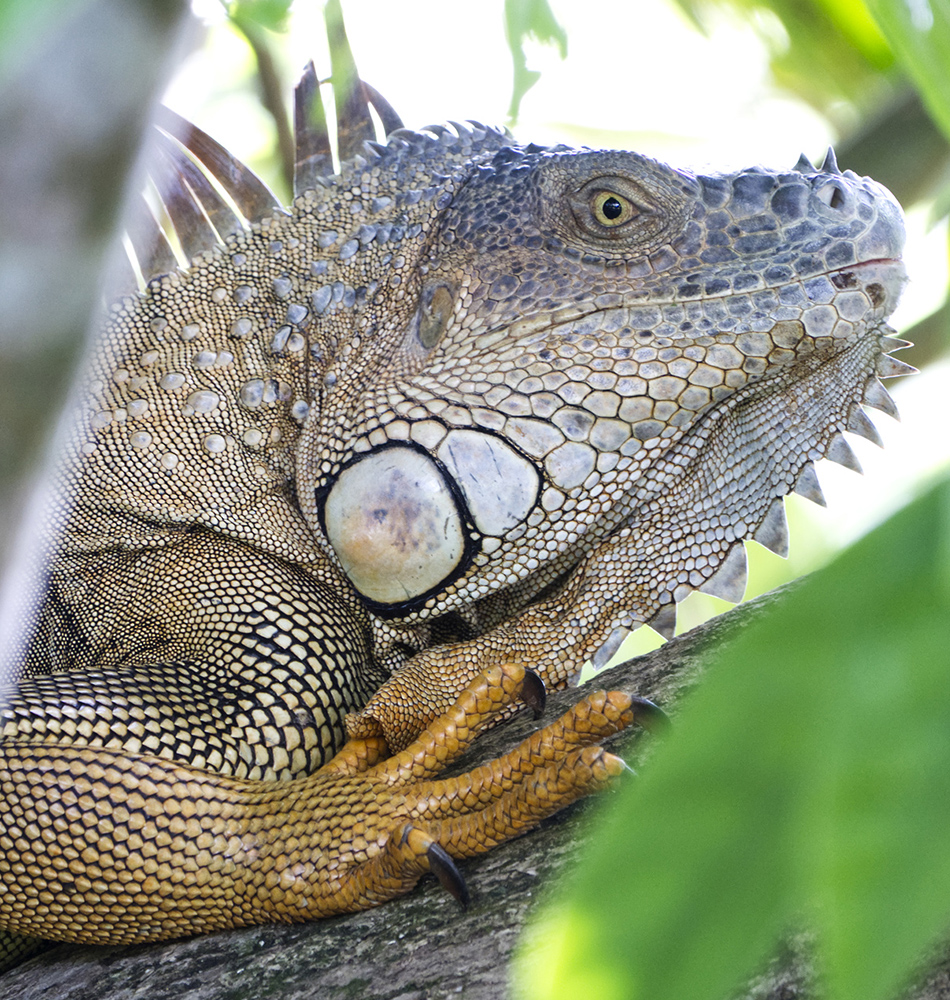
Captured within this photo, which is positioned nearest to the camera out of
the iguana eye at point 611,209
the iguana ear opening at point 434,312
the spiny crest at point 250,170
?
the iguana eye at point 611,209

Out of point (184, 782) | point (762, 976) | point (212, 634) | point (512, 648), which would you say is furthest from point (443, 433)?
point (762, 976)

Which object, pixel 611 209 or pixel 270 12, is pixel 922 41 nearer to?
pixel 270 12

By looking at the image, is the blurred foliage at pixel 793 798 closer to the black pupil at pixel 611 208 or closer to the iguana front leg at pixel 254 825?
the iguana front leg at pixel 254 825

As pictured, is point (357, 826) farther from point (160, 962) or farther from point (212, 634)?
point (212, 634)

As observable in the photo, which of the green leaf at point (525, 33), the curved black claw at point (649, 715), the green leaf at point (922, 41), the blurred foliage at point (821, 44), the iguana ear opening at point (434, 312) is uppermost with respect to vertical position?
the blurred foliage at point (821, 44)

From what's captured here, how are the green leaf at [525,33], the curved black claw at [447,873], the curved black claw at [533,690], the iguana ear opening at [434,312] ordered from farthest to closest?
the iguana ear opening at [434,312] → the curved black claw at [533,690] → the curved black claw at [447,873] → the green leaf at [525,33]

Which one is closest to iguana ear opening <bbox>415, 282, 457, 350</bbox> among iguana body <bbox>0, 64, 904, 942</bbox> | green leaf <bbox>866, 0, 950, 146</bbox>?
iguana body <bbox>0, 64, 904, 942</bbox>

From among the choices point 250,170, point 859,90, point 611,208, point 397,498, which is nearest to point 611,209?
point 611,208

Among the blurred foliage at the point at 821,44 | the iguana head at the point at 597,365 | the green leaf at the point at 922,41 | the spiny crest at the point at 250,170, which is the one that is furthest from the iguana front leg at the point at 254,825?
the blurred foliage at the point at 821,44
